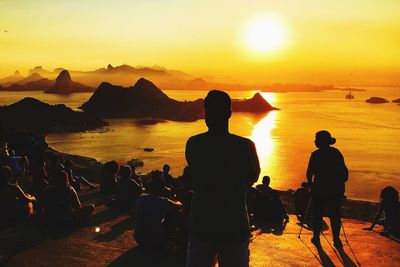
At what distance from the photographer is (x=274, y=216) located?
34.3ft

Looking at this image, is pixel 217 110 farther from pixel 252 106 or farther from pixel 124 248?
pixel 252 106

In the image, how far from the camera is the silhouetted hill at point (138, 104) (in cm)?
15112

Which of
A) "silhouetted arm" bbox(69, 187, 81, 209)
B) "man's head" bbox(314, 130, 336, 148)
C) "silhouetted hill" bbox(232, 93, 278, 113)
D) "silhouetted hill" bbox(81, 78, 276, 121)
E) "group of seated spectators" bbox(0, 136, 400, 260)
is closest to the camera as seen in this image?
"group of seated spectators" bbox(0, 136, 400, 260)

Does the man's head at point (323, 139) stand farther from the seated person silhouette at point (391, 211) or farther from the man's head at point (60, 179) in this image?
the man's head at point (60, 179)

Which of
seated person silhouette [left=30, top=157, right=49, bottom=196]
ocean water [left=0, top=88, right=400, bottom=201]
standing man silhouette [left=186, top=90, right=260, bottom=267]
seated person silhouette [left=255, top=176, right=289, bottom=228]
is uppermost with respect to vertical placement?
standing man silhouette [left=186, top=90, right=260, bottom=267]

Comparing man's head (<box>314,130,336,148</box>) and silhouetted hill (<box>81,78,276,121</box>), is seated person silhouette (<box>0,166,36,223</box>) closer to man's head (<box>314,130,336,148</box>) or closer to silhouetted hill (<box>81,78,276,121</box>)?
man's head (<box>314,130,336,148</box>)

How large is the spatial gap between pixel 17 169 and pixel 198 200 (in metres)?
12.4

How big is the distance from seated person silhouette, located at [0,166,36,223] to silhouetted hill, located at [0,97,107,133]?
8713 cm

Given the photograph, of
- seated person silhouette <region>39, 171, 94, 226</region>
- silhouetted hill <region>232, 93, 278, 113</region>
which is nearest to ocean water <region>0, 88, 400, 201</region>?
seated person silhouette <region>39, 171, 94, 226</region>

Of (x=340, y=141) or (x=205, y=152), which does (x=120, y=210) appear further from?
(x=340, y=141)

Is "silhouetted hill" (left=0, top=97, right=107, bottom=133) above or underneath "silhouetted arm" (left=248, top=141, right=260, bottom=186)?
underneath

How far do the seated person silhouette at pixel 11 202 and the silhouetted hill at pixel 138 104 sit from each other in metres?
136

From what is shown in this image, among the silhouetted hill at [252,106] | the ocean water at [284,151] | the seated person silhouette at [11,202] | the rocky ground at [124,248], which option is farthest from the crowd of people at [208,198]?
the silhouetted hill at [252,106]

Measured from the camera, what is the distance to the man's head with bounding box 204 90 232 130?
333 centimetres
